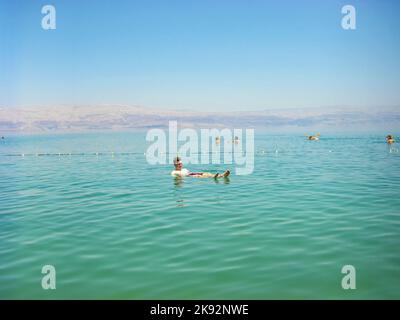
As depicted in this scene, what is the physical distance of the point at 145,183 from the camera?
3098 centimetres

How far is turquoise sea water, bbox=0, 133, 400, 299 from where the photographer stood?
11391mm

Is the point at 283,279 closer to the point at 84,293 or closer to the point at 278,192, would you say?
the point at 84,293

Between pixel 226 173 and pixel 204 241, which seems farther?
pixel 226 173

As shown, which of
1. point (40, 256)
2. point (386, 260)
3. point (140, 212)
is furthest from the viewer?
point (140, 212)

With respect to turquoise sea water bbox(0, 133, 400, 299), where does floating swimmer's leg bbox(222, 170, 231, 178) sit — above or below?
above

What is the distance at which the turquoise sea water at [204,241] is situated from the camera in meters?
11.4

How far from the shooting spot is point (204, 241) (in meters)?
15.0

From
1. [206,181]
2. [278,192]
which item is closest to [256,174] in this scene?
[206,181]

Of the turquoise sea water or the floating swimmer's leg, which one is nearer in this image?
the turquoise sea water

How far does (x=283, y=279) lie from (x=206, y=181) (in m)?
19.6

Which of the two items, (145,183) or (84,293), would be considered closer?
(84,293)

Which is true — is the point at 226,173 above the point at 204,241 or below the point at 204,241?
above

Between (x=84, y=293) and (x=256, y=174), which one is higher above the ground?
(x=256, y=174)

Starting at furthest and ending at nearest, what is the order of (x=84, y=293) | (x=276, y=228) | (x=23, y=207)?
(x=23, y=207) < (x=276, y=228) < (x=84, y=293)
